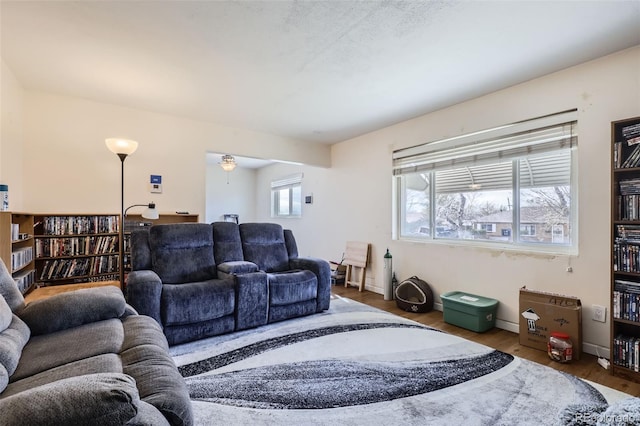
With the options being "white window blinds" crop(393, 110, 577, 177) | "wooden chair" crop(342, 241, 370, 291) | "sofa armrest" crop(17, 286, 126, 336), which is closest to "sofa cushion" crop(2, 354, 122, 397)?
"sofa armrest" crop(17, 286, 126, 336)

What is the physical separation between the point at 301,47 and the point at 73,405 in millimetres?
2375

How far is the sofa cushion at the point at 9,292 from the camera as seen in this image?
162 centimetres

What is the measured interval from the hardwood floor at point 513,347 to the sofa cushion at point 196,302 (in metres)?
1.88

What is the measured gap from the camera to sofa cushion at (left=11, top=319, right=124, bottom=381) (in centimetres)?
126

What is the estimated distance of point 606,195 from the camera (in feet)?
7.81

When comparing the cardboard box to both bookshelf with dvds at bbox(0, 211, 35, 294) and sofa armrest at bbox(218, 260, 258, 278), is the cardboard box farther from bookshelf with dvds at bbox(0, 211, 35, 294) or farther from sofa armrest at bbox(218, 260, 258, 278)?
bookshelf with dvds at bbox(0, 211, 35, 294)

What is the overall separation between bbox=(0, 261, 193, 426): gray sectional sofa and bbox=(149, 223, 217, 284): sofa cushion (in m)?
1.00

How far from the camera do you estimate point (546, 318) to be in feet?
8.36

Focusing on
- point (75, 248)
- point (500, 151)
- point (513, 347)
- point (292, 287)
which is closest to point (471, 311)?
point (513, 347)

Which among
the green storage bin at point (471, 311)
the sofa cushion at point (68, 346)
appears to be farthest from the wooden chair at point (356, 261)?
the sofa cushion at point (68, 346)

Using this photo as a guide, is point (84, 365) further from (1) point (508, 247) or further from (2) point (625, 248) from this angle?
(1) point (508, 247)

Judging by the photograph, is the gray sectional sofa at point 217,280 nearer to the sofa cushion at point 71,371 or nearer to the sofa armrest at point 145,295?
the sofa armrest at point 145,295

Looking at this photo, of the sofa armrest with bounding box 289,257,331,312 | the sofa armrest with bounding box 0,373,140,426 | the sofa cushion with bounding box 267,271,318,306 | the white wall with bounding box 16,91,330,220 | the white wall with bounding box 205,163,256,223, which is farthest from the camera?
the white wall with bounding box 205,163,256,223

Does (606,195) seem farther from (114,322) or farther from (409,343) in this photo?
(114,322)
